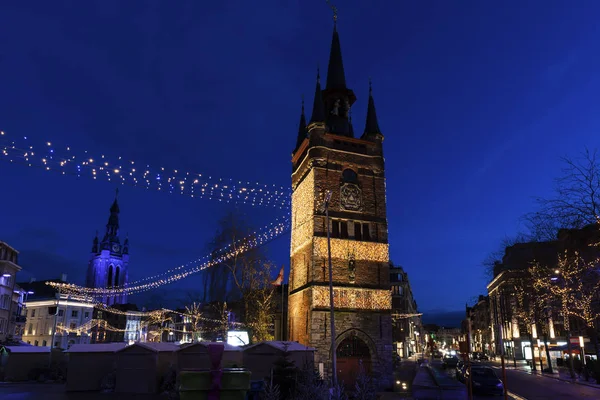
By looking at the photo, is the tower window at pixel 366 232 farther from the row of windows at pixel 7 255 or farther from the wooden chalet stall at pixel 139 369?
the row of windows at pixel 7 255

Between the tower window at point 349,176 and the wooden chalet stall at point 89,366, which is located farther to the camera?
the tower window at point 349,176

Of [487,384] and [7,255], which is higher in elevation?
[7,255]

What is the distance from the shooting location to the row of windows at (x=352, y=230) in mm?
35969

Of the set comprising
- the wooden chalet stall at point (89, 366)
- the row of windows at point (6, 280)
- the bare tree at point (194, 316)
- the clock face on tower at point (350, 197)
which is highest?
the clock face on tower at point (350, 197)

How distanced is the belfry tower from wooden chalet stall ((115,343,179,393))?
13.1 meters

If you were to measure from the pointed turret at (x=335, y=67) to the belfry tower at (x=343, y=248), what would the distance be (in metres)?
3.02

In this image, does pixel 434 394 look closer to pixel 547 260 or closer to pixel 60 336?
pixel 547 260

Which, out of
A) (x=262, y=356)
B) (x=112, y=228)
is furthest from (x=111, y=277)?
(x=262, y=356)

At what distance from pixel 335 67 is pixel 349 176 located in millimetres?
12670

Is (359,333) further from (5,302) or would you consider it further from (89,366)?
(5,302)

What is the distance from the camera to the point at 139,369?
73.9ft

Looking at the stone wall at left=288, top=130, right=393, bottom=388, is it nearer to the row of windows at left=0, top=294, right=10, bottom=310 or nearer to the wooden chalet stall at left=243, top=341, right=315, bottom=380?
the wooden chalet stall at left=243, top=341, right=315, bottom=380

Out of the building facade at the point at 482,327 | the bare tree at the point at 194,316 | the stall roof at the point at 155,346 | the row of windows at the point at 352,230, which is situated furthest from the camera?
the building facade at the point at 482,327

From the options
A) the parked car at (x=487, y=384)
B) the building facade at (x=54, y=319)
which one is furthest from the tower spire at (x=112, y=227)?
the parked car at (x=487, y=384)
